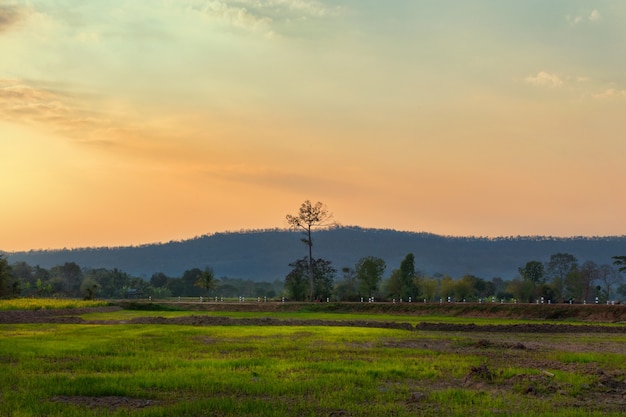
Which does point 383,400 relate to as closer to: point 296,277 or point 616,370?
point 616,370

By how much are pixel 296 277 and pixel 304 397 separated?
102 m

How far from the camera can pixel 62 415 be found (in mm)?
18531

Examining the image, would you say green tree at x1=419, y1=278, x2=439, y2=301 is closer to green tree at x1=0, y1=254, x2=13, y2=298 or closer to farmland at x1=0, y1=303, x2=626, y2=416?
green tree at x1=0, y1=254, x2=13, y2=298

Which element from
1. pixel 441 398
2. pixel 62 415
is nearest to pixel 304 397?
pixel 441 398

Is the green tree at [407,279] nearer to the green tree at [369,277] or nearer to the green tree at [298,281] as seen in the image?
the green tree at [369,277]

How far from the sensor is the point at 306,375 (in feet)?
83.4

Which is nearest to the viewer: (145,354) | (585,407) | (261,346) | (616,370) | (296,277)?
(585,407)

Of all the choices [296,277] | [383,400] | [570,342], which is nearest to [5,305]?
[296,277]

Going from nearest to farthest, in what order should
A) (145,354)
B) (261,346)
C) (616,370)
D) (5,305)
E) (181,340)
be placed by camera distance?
(616,370) → (145,354) → (261,346) → (181,340) → (5,305)

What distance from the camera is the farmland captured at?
782 inches

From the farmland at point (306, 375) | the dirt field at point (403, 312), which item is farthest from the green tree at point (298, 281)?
the farmland at point (306, 375)

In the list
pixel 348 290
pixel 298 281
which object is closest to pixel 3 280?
pixel 298 281

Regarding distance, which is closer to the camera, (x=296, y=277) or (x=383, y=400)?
(x=383, y=400)

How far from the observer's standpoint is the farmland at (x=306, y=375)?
19.9m
